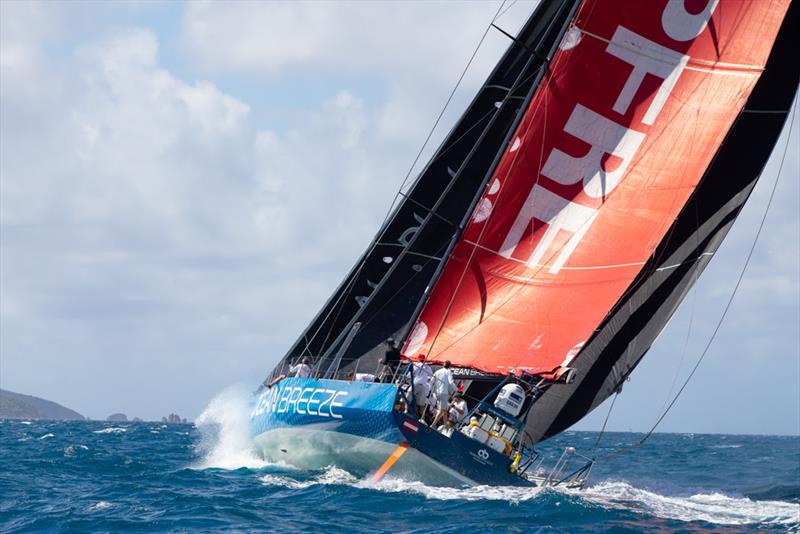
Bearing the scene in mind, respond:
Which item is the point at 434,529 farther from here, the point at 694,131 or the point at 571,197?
the point at 694,131

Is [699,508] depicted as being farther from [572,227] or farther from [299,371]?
[299,371]

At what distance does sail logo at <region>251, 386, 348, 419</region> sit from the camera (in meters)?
14.1

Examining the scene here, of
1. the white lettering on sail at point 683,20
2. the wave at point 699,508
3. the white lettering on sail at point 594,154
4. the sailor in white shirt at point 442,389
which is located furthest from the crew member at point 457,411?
the white lettering on sail at point 683,20

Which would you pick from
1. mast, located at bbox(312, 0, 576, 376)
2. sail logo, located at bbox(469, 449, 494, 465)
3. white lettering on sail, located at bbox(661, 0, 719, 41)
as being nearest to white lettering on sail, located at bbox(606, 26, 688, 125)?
white lettering on sail, located at bbox(661, 0, 719, 41)

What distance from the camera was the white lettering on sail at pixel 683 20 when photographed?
1502 cm

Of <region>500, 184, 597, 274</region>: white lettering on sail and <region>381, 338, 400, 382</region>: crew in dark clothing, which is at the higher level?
<region>500, 184, 597, 274</region>: white lettering on sail

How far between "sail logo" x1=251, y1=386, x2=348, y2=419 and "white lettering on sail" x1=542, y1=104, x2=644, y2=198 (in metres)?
4.42

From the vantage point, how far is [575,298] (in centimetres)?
1480

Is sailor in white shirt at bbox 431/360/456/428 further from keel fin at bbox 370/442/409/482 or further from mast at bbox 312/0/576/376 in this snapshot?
mast at bbox 312/0/576/376

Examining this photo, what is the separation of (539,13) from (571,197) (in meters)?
5.02

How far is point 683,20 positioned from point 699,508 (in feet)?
22.8

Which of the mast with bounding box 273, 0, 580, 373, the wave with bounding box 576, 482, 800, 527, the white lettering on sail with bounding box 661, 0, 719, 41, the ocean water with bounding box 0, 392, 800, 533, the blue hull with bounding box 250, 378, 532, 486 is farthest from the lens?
the mast with bounding box 273, 0, 580, 373

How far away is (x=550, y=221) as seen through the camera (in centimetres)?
1503

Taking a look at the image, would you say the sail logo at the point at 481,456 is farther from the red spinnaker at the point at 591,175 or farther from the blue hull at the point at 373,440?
the red spinnaker at the point at 591,175
